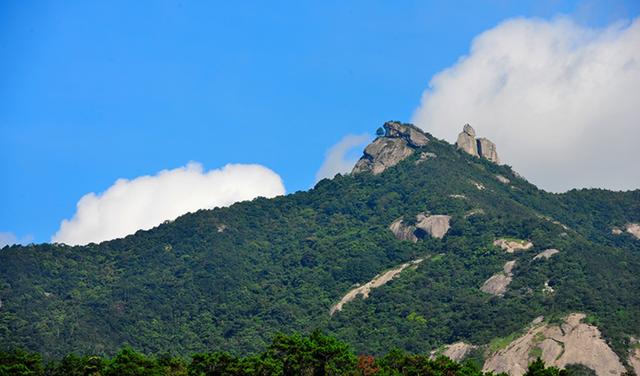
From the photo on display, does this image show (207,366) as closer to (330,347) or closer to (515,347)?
(330,347)

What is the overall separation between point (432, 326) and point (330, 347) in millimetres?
84851

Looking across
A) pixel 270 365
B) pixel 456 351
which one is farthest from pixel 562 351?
pixel 270 365

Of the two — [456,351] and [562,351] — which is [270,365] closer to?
[562,351]

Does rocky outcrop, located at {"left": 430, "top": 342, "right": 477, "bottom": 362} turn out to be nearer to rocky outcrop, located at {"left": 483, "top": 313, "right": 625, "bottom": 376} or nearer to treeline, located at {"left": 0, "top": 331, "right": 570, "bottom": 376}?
rocky outcrop, located at {"left": 483, "top": 313, "right": 625, "bottom": 376}

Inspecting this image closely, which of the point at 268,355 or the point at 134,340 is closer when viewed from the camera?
the point at 268,355

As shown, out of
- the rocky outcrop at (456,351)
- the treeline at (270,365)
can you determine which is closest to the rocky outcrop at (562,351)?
the rocky outcrop at (456,351)

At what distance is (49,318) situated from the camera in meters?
199

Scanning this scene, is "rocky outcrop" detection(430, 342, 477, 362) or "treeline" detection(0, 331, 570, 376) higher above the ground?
"rocky outcrop" detection(430, 342, 477, 362)

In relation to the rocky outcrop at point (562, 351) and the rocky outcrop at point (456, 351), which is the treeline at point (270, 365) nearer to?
the rocky outcrop at point (562, 351)

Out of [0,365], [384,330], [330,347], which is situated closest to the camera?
[0,365]

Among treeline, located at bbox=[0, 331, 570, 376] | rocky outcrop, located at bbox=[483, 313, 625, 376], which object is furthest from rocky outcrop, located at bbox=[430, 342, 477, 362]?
treeline, located at bbox=[0, 331, 570, 376]

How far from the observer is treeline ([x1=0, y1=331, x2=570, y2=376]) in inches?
4151

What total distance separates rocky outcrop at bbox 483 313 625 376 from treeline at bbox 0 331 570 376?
164 ft

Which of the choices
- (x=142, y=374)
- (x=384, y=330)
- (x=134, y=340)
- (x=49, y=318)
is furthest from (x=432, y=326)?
(x=142, y=374)
